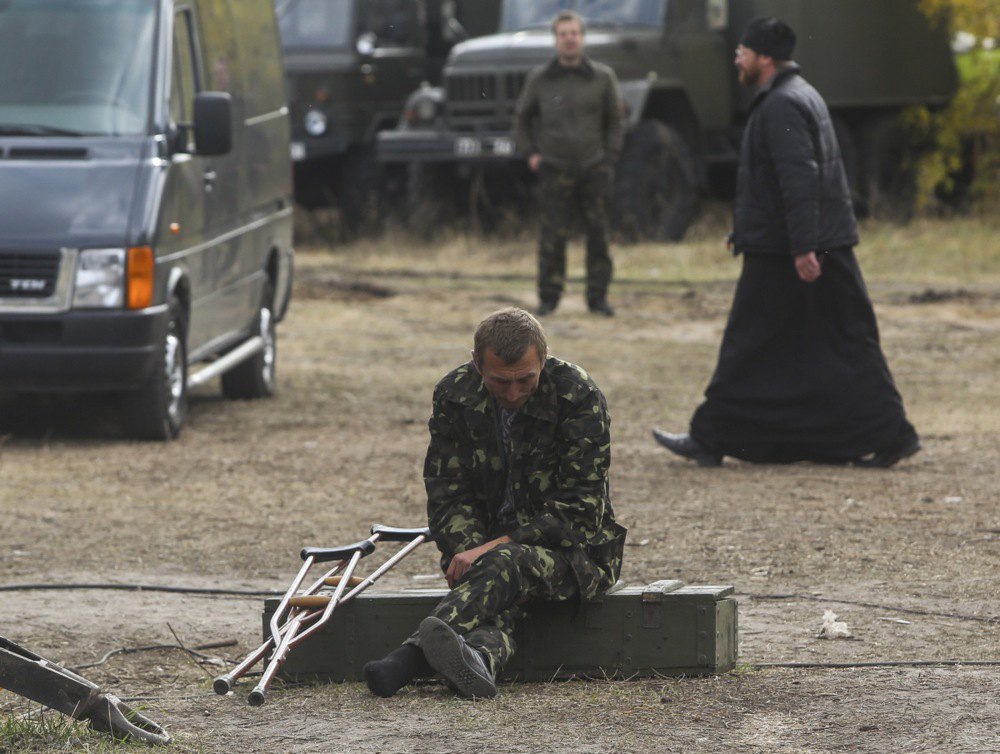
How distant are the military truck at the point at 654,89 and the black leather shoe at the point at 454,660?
13524 mm

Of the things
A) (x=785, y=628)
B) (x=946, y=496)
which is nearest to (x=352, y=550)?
(x=785, y=628)

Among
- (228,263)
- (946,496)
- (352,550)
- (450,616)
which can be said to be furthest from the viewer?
(228,263)

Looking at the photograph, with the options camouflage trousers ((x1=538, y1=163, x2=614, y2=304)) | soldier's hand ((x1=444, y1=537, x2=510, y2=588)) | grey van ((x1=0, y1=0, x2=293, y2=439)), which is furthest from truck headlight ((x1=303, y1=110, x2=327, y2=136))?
soldier's hand ((x1=444, y1=537, x2=510, y2=588))

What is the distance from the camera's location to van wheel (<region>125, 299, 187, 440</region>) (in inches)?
378

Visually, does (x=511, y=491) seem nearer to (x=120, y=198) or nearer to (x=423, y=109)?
(x=120, y=198)

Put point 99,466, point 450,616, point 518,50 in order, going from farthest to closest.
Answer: point 518,50, point 99,466, point 450,616

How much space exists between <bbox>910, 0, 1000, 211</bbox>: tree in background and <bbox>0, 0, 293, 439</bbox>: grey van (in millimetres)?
11615

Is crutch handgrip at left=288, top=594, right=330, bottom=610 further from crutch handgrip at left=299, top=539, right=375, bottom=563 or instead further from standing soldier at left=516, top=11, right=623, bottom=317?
standing soldier at left=516, top=11, right=623, bottom=317

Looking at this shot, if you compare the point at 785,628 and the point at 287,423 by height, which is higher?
the point at 785,628

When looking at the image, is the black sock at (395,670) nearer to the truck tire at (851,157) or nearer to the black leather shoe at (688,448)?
the black leather shoe at (688,448)

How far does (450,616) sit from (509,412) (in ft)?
1.98

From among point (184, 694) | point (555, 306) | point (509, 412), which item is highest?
point (509, 412)

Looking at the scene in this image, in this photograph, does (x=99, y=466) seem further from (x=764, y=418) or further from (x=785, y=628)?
(x=785, y=628)

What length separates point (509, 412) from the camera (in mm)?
5398
